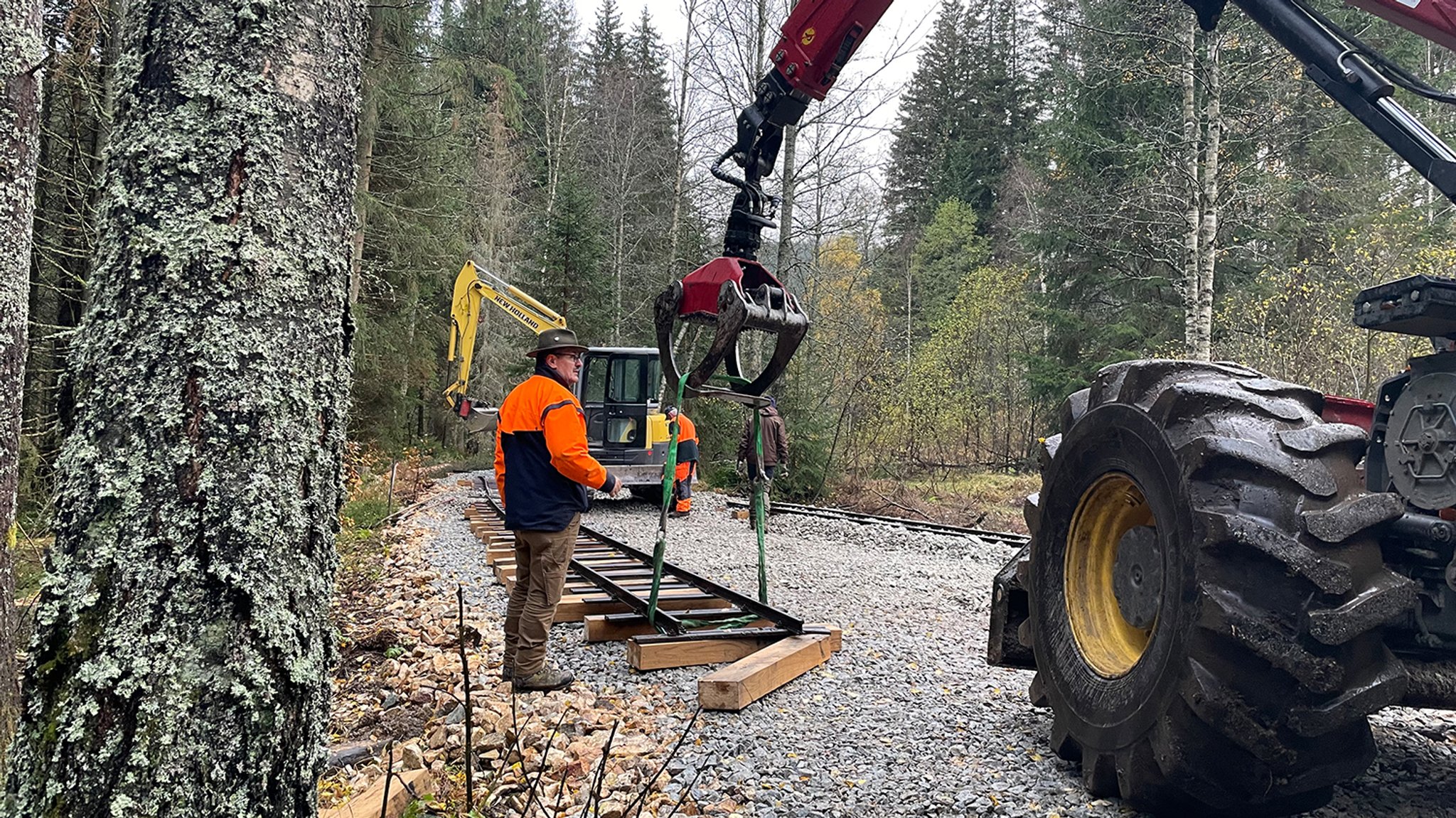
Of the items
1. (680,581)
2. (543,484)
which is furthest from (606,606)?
(543,484)

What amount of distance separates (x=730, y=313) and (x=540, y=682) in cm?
240

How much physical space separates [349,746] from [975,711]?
10.2ft

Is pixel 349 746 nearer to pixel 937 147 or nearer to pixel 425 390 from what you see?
pixel 425 390

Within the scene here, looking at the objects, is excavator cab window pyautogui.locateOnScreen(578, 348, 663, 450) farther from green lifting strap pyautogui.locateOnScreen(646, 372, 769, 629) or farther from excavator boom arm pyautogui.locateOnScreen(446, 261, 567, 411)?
green lifting strap pyautogui.locateOnScreen(646, 372, 769, 629)

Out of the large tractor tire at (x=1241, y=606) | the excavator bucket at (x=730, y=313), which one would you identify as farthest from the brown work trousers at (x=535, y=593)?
the large tractor tire at (x=1241, y=606)

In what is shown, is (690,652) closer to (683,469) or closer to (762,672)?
(762,672)

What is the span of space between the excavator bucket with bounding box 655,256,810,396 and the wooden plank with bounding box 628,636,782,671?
1569mm

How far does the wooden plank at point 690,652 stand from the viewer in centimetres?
532

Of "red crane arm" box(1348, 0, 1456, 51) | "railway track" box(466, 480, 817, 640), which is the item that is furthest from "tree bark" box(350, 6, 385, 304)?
"red crane arm" box(1348, 0, 1456, 51)

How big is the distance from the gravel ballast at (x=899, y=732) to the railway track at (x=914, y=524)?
297 cm

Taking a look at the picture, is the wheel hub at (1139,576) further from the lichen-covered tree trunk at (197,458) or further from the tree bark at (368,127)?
the tree bark at (368,127)

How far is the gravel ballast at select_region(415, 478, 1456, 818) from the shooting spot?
342 cm

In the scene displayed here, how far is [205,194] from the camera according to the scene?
5.90 ft

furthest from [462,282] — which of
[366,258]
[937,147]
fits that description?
[937,147]
